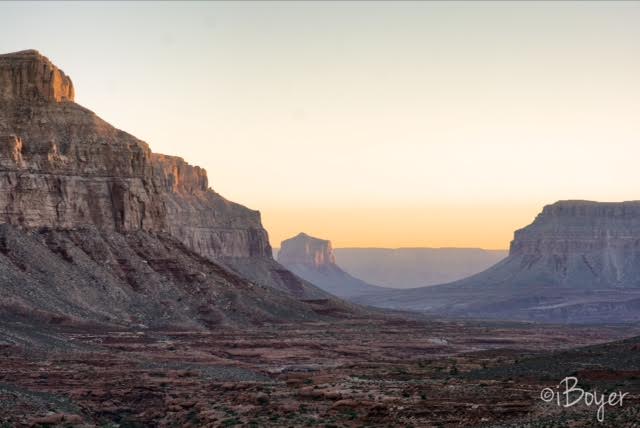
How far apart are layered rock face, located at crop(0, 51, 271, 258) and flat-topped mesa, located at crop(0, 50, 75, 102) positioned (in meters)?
0.10

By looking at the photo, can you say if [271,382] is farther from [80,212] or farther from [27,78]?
[27,78]

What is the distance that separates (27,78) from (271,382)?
202ft

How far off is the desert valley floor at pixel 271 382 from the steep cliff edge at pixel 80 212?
11.9 m

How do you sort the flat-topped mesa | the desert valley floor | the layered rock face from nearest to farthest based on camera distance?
the desert valley floor, the layered rock face, the flat-topped mesa

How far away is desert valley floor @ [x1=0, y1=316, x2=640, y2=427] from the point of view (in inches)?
1777

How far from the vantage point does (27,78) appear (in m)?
110

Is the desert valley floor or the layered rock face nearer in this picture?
the desert valley floor

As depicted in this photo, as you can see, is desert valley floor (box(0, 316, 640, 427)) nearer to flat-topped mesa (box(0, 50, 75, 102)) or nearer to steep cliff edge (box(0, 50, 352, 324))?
steep cliff edge (box(0, 50, 352, 324))

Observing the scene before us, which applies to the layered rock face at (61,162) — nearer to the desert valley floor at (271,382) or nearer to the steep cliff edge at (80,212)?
the steep cliff edge at (80,212)

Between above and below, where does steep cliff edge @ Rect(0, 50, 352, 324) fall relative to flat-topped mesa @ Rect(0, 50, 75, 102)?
below

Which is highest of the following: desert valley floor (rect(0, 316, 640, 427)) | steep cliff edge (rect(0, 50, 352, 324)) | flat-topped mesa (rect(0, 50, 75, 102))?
flat-topped mesa (rect(0, 50, 75, 102))

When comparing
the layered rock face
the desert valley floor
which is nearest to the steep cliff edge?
the layered rock face

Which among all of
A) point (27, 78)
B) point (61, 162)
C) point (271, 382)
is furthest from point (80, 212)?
point (271, 382)

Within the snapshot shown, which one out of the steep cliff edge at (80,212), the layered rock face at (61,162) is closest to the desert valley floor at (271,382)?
the steep cliff edge at (80,212)
